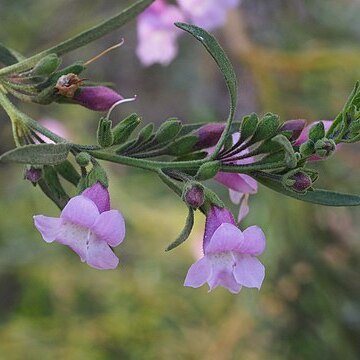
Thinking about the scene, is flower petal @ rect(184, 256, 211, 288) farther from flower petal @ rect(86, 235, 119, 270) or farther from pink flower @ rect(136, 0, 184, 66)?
pink flower @ rect(136, 0, 184, 66)

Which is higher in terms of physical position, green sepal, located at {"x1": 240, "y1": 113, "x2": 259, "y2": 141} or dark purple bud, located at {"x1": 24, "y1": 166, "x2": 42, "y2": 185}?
green sepal, located at {"x1": 240, "y1": 113, "x2": 259, "y2": 141}

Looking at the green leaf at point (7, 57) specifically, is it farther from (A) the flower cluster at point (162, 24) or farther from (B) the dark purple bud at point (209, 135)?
(A) the flower cluster at point (162, 24)

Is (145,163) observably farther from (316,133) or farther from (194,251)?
(194,251)

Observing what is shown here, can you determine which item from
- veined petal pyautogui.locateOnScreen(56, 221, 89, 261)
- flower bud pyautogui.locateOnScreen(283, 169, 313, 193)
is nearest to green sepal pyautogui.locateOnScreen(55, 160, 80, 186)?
veined petal pyautogui.locateOnScreen(56, 221, 89, 261)

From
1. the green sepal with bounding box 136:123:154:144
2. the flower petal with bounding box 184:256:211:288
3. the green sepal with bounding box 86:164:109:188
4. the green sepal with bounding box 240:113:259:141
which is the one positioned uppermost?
the green sepal with bounding box 240:113:259:141

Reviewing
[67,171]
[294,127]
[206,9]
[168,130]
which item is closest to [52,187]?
[67,171]

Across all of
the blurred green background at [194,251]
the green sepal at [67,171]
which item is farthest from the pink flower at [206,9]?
the green sepal at [67,171]

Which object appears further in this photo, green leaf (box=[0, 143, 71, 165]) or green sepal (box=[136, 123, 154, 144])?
green sepal (box=[136, 123, 154, 144])
